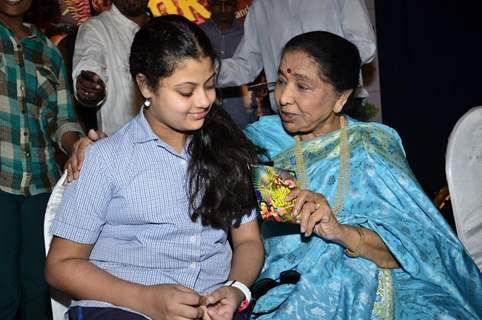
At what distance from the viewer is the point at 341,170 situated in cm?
227

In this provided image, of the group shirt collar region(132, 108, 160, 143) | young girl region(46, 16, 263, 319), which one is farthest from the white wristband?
shirt collar region(132, 108, 160, 143)

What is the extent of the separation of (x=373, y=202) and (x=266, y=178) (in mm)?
579

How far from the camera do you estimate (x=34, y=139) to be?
2.80 m

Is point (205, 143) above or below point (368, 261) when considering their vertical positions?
above

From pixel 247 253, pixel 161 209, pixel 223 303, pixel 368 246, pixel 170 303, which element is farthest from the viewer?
pixel 368 246

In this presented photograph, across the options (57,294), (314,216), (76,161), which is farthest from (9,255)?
(314,216)

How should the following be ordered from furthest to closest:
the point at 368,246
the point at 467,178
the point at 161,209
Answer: the point at 467,178 < the point at 368,246 < the point at 161,209

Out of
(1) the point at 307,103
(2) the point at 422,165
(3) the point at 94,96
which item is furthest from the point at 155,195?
(2) the point at 422,165

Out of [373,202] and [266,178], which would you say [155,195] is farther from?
A: [373,202]

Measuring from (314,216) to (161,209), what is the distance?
48 centimetres

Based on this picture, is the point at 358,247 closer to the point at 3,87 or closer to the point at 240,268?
the point at 240,268

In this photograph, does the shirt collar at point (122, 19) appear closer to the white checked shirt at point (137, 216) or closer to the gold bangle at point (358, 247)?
the white checked shirt at point (137, 216)

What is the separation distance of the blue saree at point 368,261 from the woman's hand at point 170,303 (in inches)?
17.3

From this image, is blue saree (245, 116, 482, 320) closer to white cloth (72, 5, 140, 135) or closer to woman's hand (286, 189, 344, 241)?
woman's hand (286, 189, 344, 241)
